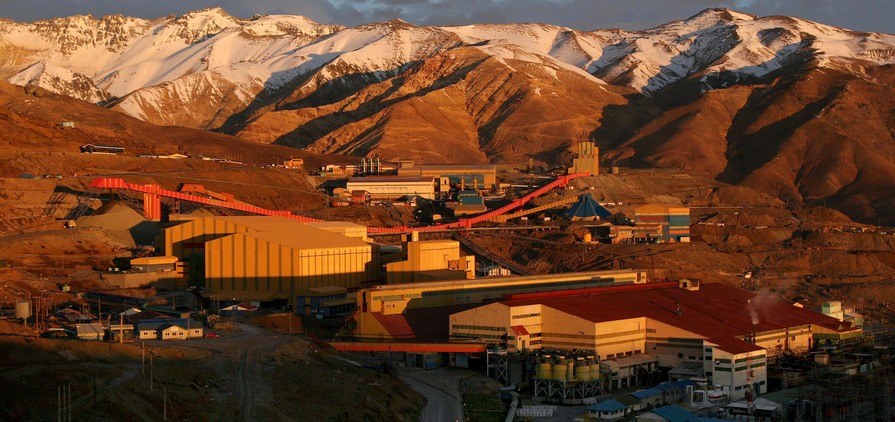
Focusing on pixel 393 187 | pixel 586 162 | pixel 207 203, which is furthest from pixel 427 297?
pixel 586 162

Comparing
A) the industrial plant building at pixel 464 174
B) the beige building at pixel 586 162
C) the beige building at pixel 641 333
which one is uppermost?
the beige building at pixel 586 162

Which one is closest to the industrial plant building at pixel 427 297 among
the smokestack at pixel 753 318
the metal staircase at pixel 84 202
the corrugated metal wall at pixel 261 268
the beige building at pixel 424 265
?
the beige building at pixel 424 265

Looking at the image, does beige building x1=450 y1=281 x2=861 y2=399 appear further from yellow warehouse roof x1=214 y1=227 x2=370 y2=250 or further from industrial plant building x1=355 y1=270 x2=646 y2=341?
yellow warehouse roof x1=214 y1=227 x2=370 y2=250

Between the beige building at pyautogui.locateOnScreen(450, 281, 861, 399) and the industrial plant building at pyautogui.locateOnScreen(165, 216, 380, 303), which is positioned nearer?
the beige building at pyautogui.locateOnScreen(450, 281, 861, 399)

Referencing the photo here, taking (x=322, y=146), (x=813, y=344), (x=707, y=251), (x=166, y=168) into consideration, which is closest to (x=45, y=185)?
(x=166, y=168)

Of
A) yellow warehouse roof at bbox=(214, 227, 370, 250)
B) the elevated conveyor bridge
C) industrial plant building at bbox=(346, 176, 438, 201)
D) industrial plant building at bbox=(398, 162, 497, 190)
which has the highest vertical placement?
industrial plant building at bbox=(398, 162, 497, 190)

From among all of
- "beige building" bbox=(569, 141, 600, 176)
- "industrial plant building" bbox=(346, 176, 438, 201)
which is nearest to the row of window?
"industrial plant building" bbox=(346, 176, 438, 201)

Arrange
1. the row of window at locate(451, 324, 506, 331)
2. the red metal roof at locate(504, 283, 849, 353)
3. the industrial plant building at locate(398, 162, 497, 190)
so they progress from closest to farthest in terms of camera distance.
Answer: the row of window at locate(451, 324, 506, 331) → the red metal roof at locate(504, 283, 849, 353) → the industrial plant building at locate(398, 162, 497, 190)

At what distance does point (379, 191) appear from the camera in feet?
452

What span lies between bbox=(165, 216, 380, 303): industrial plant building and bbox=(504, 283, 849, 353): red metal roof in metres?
14.0

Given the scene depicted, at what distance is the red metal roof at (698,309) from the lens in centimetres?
6869

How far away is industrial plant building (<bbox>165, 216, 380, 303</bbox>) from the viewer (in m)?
80.2

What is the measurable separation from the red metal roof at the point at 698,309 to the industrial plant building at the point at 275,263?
14031 millimetres

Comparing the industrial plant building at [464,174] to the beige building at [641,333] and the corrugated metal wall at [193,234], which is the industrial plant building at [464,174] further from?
the beige building at [641,333]
